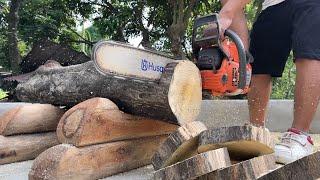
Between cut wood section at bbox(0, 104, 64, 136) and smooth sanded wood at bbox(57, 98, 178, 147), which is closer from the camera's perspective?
smooth sanded wood at bbox(57, 98, 178, 147)

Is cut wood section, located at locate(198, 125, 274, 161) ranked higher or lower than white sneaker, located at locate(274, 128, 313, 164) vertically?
higher

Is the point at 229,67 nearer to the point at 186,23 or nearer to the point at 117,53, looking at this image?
the point at 117,53

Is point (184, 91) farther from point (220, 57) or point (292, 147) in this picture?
point (292, 147)

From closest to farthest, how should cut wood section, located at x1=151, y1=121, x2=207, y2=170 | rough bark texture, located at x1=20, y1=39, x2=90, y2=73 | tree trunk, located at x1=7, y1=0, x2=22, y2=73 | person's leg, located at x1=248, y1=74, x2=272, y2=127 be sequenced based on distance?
cut wood section, located at x1=151, y1=121, x2=207, y2=170
person's leg, located at x1=248, y1=74, x2=272, y2=127
rough bark texture, located at x1=20, y1=39, x2=90, y2=73
tree trunk, located at x1=7, y1=0, x2=22, y2=73

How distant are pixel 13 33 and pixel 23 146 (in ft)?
15.8

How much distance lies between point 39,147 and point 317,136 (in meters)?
2.01

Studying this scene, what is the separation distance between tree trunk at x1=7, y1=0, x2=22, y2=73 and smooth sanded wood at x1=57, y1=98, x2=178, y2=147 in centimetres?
497

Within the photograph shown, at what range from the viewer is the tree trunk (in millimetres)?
6676


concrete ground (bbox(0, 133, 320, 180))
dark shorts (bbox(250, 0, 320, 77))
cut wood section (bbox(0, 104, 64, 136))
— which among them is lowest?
concrete ground (bbox(0, 133, 320, 180))

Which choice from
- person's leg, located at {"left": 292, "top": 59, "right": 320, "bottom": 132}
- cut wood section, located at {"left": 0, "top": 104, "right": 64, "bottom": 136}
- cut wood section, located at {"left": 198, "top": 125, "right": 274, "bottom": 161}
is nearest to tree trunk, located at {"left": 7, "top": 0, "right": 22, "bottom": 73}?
cut wood section, located at {"left": 0, "top": 104, "right": 64, "bottom": 136}

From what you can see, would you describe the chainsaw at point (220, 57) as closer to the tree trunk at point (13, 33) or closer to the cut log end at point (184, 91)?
the cut log end at point (184, 91)

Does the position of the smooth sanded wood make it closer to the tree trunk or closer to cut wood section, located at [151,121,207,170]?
cut wood section, located at [151,121,207,170]

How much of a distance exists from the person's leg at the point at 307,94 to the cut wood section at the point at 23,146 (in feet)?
4.20

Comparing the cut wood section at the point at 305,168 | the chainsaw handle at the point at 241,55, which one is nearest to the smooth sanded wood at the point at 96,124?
the chainsaw handle at the point at 241,55
